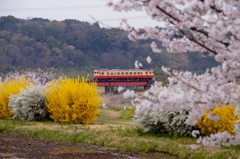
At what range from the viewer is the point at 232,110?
54.9ft

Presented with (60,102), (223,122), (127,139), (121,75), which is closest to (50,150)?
(127,139)

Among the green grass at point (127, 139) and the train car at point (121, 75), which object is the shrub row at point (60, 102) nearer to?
the green grass at point (127, 139)

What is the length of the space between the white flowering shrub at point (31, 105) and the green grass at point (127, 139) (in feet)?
10.7

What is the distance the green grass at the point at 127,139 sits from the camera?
44.7ft

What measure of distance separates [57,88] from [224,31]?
2167 cm

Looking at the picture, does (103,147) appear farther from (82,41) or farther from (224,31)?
(82,41)

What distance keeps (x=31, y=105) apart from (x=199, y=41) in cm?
2226

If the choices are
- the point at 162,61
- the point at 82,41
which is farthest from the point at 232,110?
the point at 82,41

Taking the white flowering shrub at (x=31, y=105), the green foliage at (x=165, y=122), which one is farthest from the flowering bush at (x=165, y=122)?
the white flowering shrub at (x=31, y=105)

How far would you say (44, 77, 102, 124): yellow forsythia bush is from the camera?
24.7 metres

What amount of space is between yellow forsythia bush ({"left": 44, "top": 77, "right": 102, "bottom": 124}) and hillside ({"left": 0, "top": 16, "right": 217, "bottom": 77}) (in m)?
51.1

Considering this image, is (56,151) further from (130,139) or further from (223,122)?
(223,122)

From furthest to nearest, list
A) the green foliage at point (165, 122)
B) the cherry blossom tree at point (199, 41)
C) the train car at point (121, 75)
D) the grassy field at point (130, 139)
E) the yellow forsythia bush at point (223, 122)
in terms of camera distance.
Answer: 1. the train car at point (121, 75)
2. the green foliage at point (165, 122)
3. the yellow forsythia bush at point (223, 122)
4. the grassy field at point (130, 139)
5. the cherry blossom tree at point (199, 41)

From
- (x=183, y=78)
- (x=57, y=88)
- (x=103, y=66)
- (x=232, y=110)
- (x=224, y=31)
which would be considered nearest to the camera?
(x=224, y=31)
